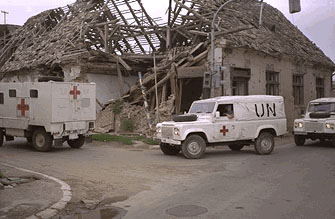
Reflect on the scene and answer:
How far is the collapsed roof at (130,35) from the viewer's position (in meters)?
21.0

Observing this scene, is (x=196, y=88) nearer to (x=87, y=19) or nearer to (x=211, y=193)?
(x=87, y=19)

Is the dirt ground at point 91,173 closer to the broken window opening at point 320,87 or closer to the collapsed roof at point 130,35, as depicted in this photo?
the collapsed roof at point 130,35

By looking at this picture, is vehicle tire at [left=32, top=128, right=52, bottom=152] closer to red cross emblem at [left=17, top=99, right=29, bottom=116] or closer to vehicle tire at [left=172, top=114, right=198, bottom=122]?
red cross emblem at [left=17, top=99, right=29, bottom=116]

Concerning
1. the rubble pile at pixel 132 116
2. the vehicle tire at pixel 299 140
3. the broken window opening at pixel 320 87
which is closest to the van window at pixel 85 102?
the rubble pile at pixel 132 116

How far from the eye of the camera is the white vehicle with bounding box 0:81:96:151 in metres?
13.1

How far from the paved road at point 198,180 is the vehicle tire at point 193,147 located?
1.03 feet

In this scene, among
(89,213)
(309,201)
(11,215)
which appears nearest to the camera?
(11,215)

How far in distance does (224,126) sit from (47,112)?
6167mm

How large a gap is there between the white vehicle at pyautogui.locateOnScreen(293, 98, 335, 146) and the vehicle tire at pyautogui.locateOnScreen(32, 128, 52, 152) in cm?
1035

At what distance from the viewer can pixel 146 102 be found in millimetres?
19594

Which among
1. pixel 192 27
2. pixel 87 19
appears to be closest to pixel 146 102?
pixel 192 27

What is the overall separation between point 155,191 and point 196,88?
14384 millimetres

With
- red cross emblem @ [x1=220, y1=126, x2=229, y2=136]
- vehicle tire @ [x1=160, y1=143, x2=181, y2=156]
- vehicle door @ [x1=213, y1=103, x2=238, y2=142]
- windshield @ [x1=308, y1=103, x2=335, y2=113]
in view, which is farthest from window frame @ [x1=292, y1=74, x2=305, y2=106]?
vehicle tire @ [x1=160, y1=143, x2=181, y2=156]

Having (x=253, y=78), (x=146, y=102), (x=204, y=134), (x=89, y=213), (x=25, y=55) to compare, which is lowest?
(x=89, y=213)
